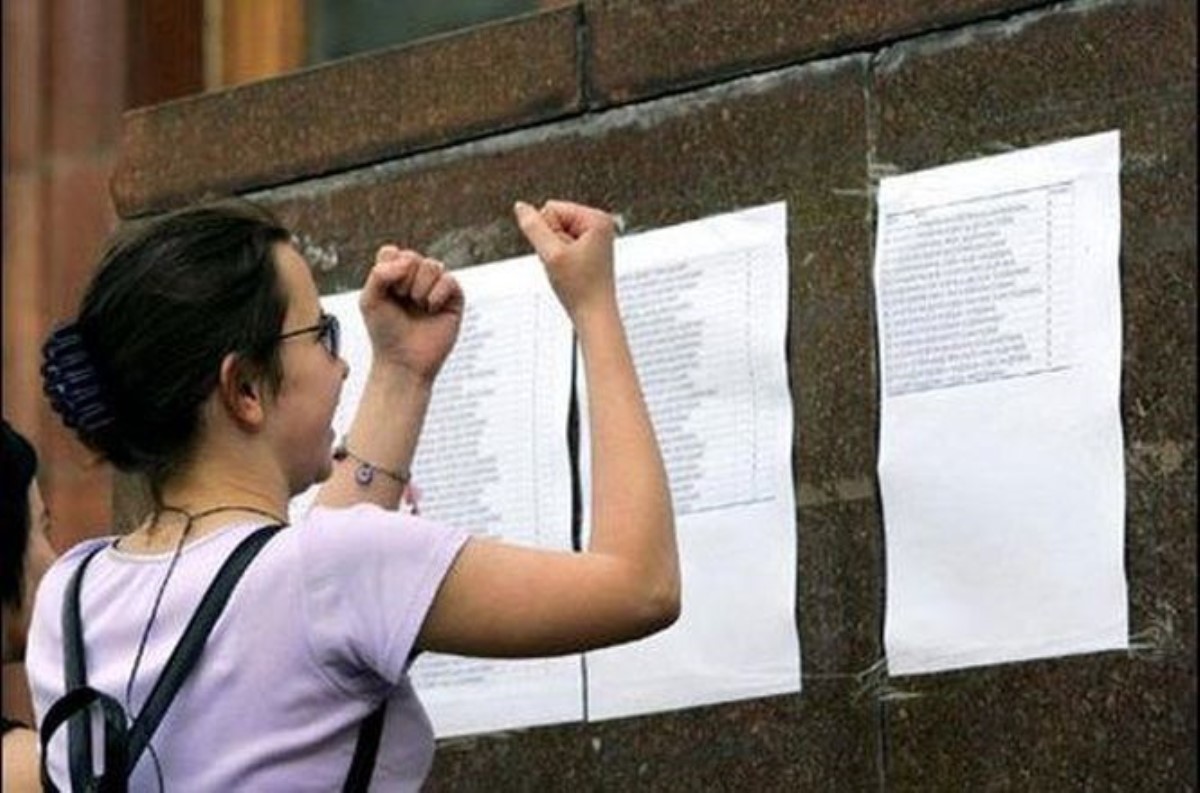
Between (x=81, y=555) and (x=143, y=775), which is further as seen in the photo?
(x=81, y=555)

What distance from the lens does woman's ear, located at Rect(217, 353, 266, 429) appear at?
438 cm

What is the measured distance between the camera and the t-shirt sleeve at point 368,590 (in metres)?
4.16

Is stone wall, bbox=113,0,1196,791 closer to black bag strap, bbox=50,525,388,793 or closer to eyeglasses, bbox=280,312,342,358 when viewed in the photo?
eyeglasses, bbox=280,312,342,358

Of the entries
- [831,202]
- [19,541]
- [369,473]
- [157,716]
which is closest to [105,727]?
[157,716]

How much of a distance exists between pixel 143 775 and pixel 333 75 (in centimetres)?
224

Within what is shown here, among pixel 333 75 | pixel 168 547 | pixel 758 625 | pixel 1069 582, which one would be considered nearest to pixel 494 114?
pixel 333 75

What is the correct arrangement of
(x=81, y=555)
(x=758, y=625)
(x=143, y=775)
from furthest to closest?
(x=758, y=625) < (x=81, y=555) < (x=143, y=775)

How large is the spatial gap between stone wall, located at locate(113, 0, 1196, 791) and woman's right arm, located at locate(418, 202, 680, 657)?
2.96 ft

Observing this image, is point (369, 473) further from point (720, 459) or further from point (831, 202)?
point (831, 202)

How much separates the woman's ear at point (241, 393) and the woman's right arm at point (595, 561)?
1.12ft

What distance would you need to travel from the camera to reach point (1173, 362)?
197 inches

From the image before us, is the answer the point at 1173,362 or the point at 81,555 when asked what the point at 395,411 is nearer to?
the point at 81,555

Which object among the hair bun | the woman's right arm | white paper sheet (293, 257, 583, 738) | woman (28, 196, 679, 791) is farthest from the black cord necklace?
white paper sheet (293, 257, 583, 738)

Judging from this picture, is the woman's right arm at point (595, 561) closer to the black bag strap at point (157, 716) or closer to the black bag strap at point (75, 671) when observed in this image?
the black bag strap at point (157, 716)
